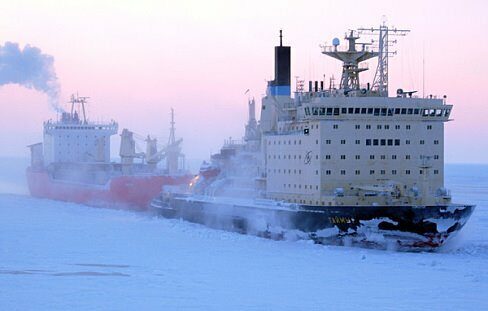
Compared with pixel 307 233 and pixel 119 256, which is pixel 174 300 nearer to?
pixel 119 256

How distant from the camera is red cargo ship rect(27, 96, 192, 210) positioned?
4856 centimetres

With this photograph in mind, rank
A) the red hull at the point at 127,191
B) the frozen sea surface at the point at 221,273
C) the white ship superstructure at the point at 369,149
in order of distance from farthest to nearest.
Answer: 1. the red hull at the point at 127,191
2. the white ship superstructure at the point at 369,149
3. the frozen sea surface at the point at 221,273

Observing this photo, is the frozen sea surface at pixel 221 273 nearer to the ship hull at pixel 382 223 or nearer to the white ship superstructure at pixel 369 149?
the ship hull at pixel 382 223

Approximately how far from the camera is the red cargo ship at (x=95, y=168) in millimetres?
48562

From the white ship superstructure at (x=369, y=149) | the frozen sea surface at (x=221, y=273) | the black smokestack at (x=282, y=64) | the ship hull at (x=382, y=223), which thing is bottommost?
the frozen sea surface at (x=221, y=273)

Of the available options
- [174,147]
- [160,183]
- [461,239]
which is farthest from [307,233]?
[174,147]

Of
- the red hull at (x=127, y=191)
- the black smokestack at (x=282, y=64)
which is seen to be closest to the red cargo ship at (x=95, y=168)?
the red hull at (x=127, y=191)

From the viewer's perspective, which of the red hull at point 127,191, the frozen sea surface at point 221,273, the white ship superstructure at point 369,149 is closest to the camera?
the frozen sea surface at point 221,273

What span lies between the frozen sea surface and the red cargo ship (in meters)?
14.7

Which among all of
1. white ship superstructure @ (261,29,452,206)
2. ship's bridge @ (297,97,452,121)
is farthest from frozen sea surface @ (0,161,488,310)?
ship's bridge @ (297,97,452,121)

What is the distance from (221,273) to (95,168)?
33.5 metres

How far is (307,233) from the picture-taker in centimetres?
2845

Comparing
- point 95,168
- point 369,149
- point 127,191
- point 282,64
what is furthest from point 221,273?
point 95,168

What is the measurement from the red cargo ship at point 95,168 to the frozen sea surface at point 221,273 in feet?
48.4
